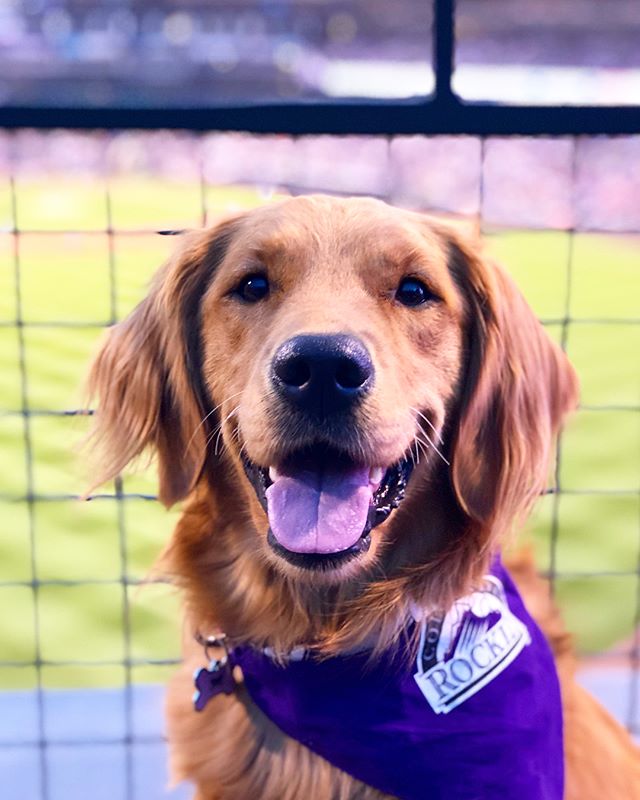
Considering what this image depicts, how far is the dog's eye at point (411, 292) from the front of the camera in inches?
73.4

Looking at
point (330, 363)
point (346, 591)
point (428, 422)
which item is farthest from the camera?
point (346, 591)

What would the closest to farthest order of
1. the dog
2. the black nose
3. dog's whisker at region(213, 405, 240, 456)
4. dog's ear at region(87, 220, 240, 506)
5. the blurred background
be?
the black nose < the dog < dog's whisker at region(213, 405, 240, 456) < dog's ear at region(87, 220, 240, 506) < the blurred background

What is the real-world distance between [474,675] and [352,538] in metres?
0.38

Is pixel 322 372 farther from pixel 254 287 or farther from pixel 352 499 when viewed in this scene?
pixel 254 287

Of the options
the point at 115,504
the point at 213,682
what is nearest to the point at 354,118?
the point at 213,682

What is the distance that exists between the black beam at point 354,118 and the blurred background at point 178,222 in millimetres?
33

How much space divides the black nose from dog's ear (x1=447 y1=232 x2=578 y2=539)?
1.30 feet

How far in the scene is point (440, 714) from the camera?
1.73m

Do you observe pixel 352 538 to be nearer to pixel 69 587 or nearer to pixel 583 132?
pixel 583 132

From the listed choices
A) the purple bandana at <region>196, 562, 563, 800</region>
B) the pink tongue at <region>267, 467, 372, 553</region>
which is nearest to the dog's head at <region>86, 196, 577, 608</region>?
the pink tongue at <region>267, 467, 372, 553</region>

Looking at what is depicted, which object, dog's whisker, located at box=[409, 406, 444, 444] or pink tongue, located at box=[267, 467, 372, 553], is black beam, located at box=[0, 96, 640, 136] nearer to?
dog's whisker, located at box=[409, 406, 444, 444]

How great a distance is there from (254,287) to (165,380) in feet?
1.04

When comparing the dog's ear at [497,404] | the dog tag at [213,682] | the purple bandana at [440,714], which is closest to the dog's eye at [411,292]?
the dog's ear at [497,404]

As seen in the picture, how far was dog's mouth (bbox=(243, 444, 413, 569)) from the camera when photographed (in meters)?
1.64
